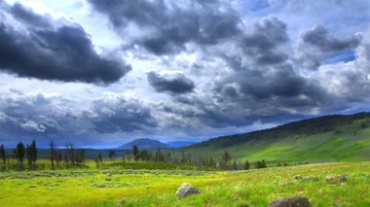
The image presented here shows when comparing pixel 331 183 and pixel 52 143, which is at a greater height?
pixel 52 143

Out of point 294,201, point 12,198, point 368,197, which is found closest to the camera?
point 294,201

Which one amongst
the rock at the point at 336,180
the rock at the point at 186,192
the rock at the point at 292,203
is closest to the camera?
the rock at the point at 292,203

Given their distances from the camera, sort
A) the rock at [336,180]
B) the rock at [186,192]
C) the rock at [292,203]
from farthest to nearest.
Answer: the rock at [186,192]
the rock at [336,180]
the rock at [292,203]

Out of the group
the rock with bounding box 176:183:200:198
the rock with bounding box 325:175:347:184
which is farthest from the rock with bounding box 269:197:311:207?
the rock with bounding box 176:183:200:198

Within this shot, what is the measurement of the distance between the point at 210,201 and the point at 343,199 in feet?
18.9

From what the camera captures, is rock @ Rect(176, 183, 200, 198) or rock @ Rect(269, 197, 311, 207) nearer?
rock @ Rect(269, 197, 311, 207)

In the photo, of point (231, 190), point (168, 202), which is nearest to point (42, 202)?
point (168, 202)

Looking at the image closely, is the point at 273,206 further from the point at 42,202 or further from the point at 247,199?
the point at 42,202

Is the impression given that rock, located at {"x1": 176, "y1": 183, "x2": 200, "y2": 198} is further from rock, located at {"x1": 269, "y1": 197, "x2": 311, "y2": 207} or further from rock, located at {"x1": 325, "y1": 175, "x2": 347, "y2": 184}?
rock, located at {"x1": 269, "y1": 197, "x2": 311, "y2": 207}

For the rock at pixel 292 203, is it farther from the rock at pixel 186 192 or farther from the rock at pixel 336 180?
the rock at pixel 186 192

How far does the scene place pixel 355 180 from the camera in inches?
806

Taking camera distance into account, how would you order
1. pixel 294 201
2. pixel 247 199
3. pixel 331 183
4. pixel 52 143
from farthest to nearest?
1. pixel 52 143
2. pixel 331 183
3. pixel 247 199
4. pixel 294 201

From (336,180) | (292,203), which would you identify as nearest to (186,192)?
(336,180)

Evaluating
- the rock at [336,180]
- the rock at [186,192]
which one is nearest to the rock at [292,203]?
the rock at [336,180]
